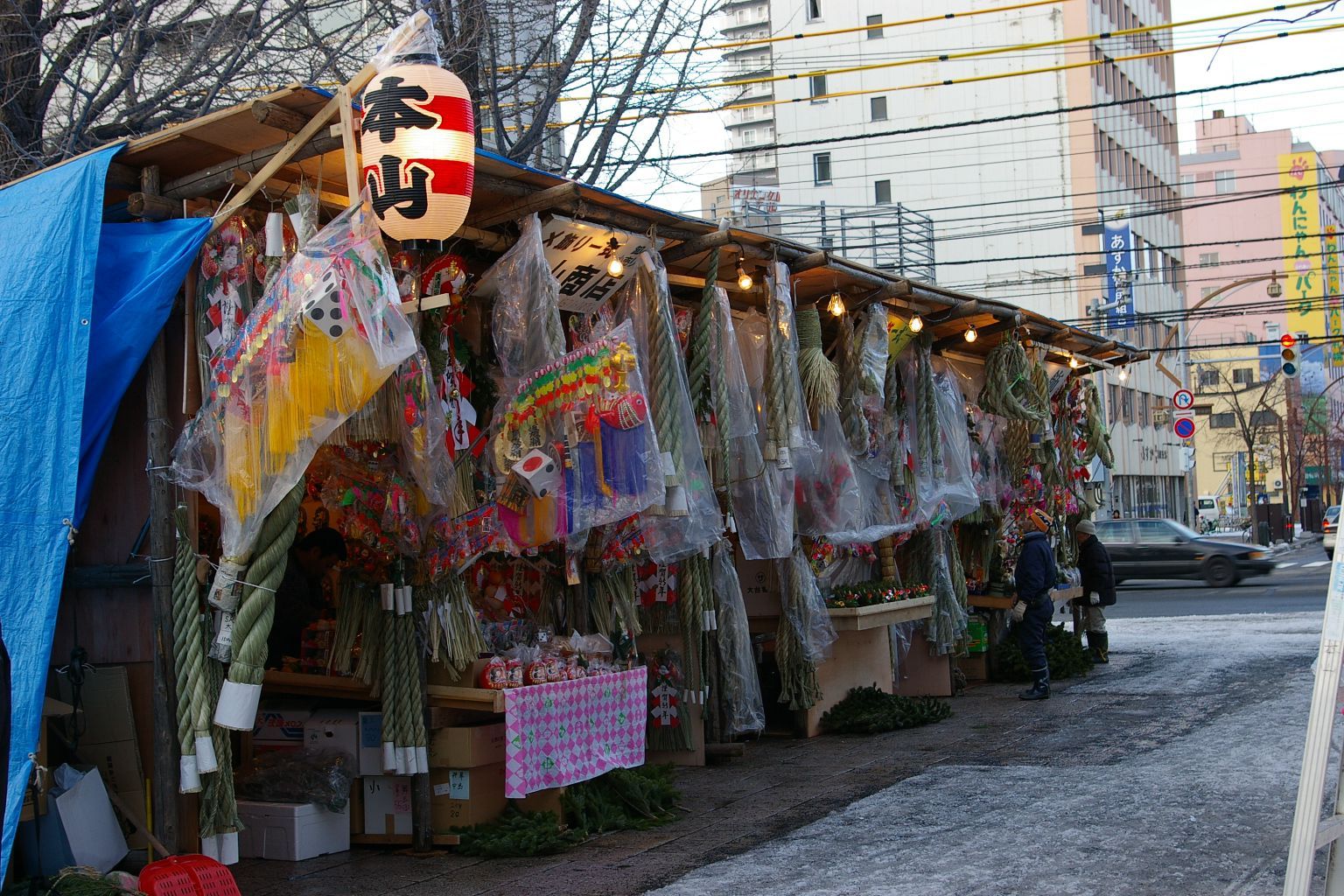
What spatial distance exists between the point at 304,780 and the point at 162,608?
1492 mm

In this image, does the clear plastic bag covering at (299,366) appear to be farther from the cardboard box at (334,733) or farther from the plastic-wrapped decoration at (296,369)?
the cardboard box at (334,733)

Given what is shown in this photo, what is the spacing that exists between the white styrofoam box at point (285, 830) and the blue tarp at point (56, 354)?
1746 mm

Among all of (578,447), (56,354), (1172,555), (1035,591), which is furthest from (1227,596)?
(56,354)

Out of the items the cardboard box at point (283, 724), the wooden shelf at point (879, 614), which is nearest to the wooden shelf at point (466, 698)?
the cardboard box at point (283, 724)

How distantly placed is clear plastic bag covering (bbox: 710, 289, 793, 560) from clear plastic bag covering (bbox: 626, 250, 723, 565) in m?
0.51

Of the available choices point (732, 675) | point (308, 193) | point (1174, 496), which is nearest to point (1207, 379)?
point (1174, 496)

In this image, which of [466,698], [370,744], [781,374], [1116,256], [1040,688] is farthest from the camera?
[1116,256]

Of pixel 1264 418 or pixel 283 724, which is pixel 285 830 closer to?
pixel 283 724

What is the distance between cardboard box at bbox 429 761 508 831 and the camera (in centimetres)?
705

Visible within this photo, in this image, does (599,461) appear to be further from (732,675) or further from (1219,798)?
(1219,798)

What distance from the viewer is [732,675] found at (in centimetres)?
956

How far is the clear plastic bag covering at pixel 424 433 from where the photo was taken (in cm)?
649

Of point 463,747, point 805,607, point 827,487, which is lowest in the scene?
point 463,747

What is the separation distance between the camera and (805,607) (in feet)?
32.8
